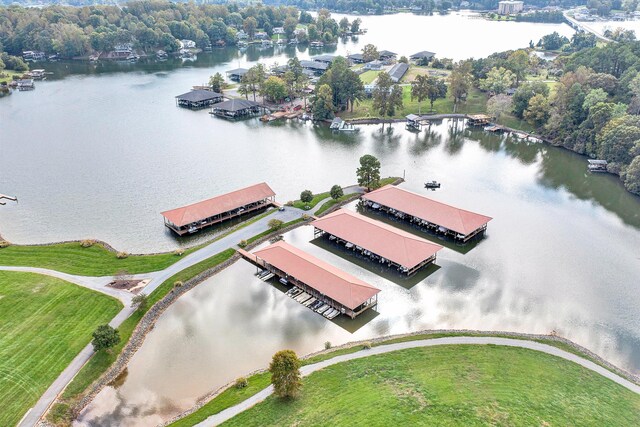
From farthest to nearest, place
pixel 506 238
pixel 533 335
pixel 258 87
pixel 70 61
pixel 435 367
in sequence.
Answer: pixel 70 61 → pixel 258 87 → pixel 506 238 → pixel 533 335 → pixel 435 367

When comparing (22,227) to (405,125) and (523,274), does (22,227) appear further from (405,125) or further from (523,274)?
(405,125)

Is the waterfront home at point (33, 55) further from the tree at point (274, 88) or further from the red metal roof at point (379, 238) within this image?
the red metal roof at point (379, 238)

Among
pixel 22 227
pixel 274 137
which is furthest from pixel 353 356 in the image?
pixel 274 137

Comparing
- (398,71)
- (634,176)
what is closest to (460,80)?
(398,71)

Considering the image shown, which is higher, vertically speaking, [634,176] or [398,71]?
[398,71]

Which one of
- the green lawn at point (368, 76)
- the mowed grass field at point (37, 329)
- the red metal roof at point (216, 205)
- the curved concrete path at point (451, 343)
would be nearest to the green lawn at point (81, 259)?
the mowed grass field at point (37, 329)

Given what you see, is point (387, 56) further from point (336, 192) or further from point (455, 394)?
point (455, 394)
